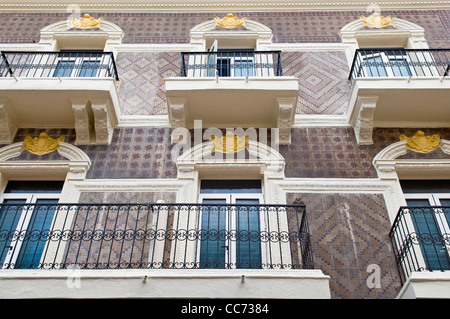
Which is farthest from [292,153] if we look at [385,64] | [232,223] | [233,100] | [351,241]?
[385,64]

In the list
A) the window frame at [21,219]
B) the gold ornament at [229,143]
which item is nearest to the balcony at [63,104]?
the window frame at [21,219]

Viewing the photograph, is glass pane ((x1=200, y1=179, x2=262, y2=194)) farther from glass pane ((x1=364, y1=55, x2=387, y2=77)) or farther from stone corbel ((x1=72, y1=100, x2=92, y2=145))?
glass pane ((x1=364, y1=55, x2=387, y2=77))

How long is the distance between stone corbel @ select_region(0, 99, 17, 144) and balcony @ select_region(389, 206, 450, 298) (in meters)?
5.99

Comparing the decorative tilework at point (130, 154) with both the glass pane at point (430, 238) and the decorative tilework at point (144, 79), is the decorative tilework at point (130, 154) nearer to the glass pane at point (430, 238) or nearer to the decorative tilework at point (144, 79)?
the decorative tilework at point (144, 79)

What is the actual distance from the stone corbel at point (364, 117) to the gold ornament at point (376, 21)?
9.85 ft

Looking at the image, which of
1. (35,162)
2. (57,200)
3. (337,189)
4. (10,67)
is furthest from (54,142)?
(337,189)

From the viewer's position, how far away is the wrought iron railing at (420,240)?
5871mm

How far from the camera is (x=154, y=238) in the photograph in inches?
Result: 226

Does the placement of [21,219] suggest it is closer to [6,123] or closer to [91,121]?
[6,123]

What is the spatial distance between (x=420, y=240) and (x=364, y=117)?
87.3 inches

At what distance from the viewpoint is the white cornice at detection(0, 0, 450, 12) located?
10211 millimetres

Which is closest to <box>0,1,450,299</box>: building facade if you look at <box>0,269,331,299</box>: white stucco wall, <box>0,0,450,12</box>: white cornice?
<box>0,269,331,299</box>: white stucco wall
